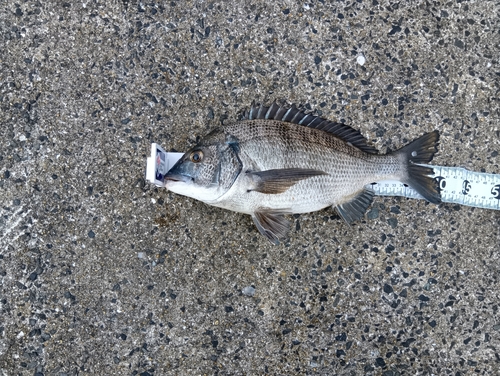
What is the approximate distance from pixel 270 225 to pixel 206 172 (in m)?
0.56

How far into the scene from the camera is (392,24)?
3.12 m

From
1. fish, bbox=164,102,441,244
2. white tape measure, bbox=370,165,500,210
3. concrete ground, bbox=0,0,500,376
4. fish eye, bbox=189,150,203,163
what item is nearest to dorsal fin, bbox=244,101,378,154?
fish, bbox=164,102,441,244

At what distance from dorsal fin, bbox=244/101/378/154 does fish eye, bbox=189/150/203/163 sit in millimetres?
456

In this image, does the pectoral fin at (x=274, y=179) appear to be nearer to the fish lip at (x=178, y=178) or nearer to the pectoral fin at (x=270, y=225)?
the pectoral fin at (x=270, y=225)

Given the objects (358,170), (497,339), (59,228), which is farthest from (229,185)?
(497,339)

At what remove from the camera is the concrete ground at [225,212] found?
2.96m

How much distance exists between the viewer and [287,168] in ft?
8.86

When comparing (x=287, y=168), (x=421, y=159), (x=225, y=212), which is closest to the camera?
(x=287, y=168)

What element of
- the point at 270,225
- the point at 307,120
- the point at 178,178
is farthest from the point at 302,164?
the point at 178,178

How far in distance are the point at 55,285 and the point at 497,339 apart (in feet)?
10.6

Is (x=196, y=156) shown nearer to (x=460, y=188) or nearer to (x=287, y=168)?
(x=287, y=168)

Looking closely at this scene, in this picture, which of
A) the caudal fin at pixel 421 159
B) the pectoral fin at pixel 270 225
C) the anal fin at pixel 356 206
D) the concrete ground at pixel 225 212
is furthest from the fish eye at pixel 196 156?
the caudal fin at pixel 421 159

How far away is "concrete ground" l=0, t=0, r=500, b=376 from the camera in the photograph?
9.71ft

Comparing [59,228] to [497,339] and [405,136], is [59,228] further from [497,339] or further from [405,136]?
[497,339]
